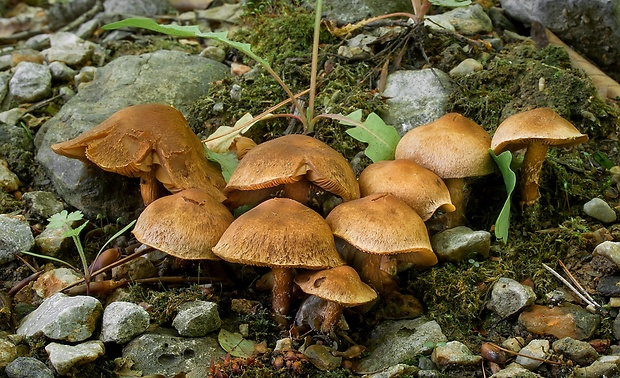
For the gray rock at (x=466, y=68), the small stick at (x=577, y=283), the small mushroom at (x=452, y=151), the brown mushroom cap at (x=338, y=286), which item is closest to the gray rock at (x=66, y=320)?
the brown mushroom cap at (x=338, y=286)

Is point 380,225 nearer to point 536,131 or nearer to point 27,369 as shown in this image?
point 536,131

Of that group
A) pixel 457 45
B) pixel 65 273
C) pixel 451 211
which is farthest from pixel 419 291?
pixel 457 45

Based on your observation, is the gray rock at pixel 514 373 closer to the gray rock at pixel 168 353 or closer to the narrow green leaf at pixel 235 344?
the narrow green leaf at pixel 235 344

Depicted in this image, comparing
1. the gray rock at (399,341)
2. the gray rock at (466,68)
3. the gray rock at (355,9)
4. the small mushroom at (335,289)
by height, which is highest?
the gray rock at (355,9)

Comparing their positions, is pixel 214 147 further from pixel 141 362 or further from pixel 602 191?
pixel 602 191

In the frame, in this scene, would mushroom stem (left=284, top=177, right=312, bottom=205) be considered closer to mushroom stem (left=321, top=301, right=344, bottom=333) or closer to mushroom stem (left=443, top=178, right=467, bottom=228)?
mushroom stem (left=321, top=301, right=344, bottom=333)

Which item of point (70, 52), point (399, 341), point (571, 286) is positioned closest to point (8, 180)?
point (70, 52)
